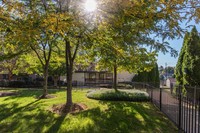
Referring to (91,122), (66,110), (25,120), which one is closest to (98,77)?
(66,110)

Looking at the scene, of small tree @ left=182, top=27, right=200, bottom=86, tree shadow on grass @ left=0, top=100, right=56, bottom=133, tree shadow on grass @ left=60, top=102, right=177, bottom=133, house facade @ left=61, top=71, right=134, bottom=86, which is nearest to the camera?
tree shadow on grass @ left=60, top=102, right=177, bottom=133

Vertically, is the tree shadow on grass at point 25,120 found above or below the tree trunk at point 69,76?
below

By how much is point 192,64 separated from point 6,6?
1249 cm

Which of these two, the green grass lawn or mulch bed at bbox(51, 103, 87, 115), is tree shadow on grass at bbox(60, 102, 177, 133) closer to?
the green grass lawn

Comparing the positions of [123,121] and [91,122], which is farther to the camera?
[123,121]

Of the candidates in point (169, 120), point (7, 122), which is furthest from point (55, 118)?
point (169, 120)

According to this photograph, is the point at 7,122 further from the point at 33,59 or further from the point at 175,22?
the point at 33,59

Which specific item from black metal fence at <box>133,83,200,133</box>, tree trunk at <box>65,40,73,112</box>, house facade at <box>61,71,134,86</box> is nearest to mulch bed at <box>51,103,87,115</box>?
tree trunk at <box>65,40,73,112</box>

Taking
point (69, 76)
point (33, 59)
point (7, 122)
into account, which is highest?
point (33, 59)

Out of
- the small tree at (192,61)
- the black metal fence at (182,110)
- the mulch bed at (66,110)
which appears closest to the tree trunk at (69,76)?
the mulch bed at (66,110)

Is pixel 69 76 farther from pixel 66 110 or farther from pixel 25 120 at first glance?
pixel 25 120

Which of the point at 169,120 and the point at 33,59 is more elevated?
the point at 33,59

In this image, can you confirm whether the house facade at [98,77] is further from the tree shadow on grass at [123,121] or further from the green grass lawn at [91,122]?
the tree shadow on grass at [123,121]

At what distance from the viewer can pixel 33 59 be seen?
18.0 metres
